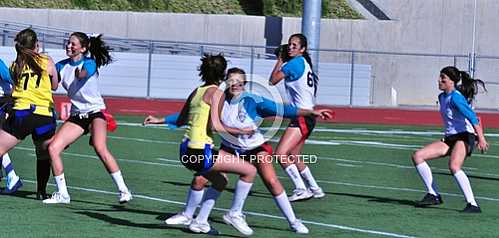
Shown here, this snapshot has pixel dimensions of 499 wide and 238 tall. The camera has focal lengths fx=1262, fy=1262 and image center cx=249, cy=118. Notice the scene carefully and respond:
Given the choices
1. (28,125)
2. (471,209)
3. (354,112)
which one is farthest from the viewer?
(354,112)

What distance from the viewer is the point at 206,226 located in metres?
10.8

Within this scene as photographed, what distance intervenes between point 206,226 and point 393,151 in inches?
459

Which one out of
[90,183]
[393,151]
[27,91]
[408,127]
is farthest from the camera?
[408,127]

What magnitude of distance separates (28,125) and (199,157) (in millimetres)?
2562

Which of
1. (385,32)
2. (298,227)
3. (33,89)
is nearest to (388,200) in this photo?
(298,227)

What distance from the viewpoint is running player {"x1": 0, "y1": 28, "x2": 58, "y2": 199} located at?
40.7ft

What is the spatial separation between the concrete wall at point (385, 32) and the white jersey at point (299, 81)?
87.3 feet

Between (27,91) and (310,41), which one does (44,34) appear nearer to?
(310,41)

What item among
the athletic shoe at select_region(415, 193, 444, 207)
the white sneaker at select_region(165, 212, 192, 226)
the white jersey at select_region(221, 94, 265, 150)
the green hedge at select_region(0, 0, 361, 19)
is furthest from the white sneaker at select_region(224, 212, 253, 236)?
the green hedge at select_region(0, 0, 361, 19)

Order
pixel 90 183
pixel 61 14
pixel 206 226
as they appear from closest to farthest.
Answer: pixel 206 226, pixel 90 183, pixel 61 14

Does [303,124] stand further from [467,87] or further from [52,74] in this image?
[52,74]

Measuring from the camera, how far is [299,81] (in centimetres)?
1355

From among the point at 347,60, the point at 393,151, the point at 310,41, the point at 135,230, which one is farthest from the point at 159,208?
the point at 347,60

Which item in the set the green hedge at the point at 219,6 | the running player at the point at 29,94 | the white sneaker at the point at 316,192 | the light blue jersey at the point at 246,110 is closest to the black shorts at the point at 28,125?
the running player at the point at 29,94
